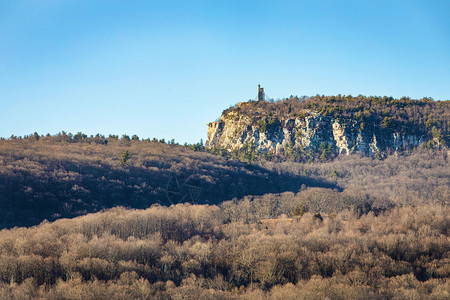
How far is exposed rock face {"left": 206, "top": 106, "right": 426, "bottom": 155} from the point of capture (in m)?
179

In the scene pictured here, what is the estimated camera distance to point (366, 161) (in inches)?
6673

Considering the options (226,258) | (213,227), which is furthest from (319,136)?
(226,258)

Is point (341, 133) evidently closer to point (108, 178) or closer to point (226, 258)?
point (108, 178)

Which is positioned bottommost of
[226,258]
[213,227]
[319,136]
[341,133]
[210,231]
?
[226,258]

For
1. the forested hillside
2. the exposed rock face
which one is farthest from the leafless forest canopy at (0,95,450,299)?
the exposed rock face

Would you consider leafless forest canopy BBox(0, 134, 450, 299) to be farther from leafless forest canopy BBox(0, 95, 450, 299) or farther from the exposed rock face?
the exposed rock face

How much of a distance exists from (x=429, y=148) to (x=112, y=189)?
132 meters

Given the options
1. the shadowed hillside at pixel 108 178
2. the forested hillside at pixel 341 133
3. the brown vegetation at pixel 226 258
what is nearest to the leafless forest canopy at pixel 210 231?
the brown vegetation at pixel 226 258

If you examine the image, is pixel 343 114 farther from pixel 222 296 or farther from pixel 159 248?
pixel 222 296

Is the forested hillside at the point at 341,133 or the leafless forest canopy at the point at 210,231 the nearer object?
the leafless forest canopy at the point at 210,231

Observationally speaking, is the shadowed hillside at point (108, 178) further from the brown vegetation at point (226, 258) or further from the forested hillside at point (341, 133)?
the forested hillside at point (341, 133)

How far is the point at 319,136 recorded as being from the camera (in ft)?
612

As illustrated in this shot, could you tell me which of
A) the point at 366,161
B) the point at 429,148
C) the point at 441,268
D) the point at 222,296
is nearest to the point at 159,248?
the point at 222,296

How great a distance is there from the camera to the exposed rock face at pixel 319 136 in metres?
179
